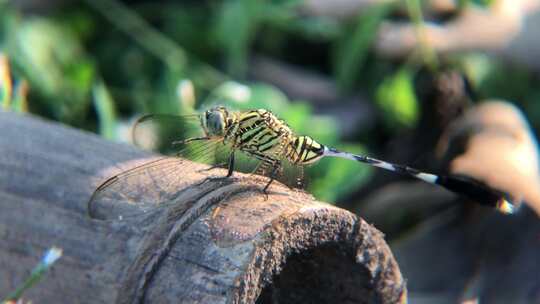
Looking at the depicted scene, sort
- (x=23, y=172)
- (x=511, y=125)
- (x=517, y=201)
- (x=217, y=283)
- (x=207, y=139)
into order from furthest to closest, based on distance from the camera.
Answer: (x=511, y=125) → (x=517, y=201) → (x=207, y=139) → (x=23, y=172) → (x=217, y=283)

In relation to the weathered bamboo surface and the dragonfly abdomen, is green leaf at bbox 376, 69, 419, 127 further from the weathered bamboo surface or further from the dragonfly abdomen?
the weathered bamboo surface

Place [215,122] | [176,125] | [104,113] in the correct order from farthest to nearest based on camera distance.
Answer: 1. [104,113]
2. [176,125]
3. [215,122]

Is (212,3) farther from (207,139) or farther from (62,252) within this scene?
(62,252)

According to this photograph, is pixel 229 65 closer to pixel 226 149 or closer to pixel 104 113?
pixel 104 113

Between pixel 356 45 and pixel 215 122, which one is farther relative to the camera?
pixel 356 45

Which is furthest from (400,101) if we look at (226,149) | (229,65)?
(226,149)

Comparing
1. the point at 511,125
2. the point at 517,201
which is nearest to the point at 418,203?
the point at 511,125

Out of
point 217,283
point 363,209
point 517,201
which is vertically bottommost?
point 363,209
